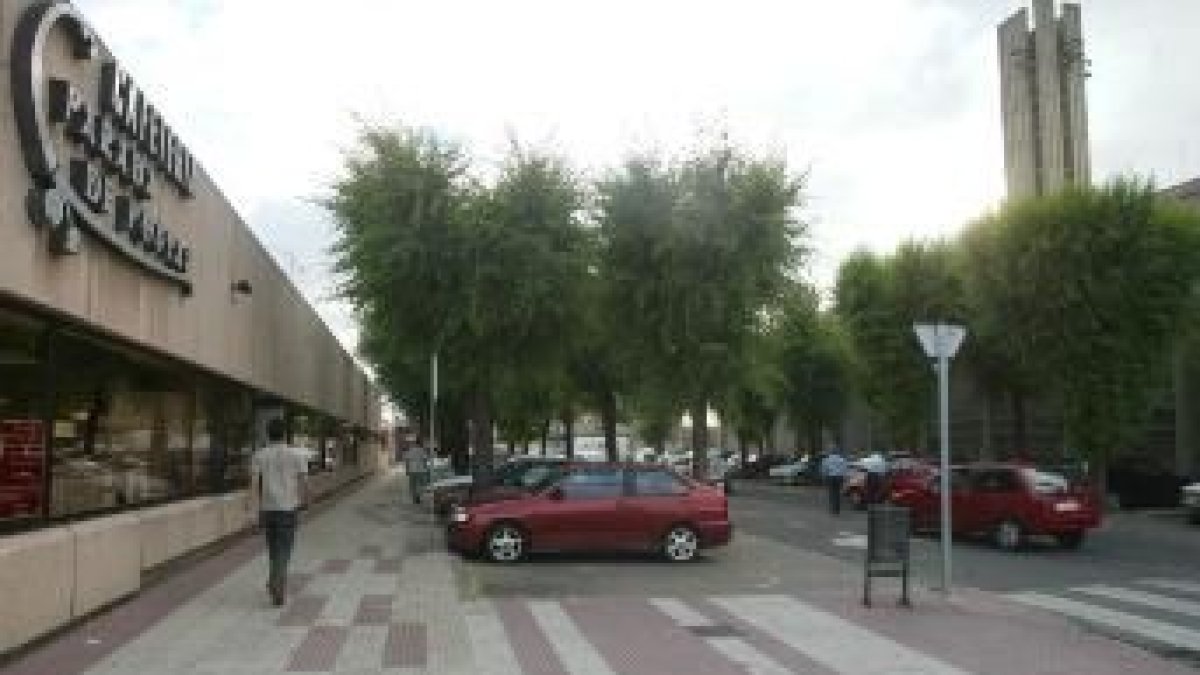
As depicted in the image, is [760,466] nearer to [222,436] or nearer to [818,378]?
[818,378]

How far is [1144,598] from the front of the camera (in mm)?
17016

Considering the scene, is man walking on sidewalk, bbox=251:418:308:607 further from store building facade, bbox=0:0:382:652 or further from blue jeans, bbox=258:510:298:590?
store building facade, bbox=0:0:382:652

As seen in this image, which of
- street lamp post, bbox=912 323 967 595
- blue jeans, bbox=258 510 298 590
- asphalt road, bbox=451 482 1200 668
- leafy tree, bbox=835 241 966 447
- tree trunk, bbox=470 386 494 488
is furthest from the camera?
leafy tree, bbox=835 241 966 447

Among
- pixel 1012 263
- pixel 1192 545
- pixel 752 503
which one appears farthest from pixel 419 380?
pixel 1192 545

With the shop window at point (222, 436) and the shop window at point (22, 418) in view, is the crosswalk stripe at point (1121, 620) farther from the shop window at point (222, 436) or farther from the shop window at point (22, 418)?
the shop window at point (222, 436)

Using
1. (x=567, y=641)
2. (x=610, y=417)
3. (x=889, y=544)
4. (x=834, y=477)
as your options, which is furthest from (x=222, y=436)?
(x=610, y=417)

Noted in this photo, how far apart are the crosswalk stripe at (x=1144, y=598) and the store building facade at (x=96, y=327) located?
10681mm

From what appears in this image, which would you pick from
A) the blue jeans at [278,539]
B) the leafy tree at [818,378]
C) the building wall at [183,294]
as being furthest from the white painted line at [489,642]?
the leafy tree at [818,378]

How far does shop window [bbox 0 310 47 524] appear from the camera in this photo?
493 inches

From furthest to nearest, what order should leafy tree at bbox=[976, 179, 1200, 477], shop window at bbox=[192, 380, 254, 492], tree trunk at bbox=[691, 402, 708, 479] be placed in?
leafy tree at bbox=[976, 179, 1200, 477]
tree trunk at bbox=[691, 402, 708, 479]
shop window at bbox=[192, 380, 254, 492]

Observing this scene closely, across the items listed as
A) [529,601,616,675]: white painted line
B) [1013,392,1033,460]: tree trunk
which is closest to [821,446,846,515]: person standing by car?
[1013,392,1033,460]: tree trunk

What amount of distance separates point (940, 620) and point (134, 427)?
970cm

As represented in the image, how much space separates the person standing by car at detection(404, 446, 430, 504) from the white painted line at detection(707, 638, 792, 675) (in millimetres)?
25515

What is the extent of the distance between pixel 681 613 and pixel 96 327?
6.18 m
